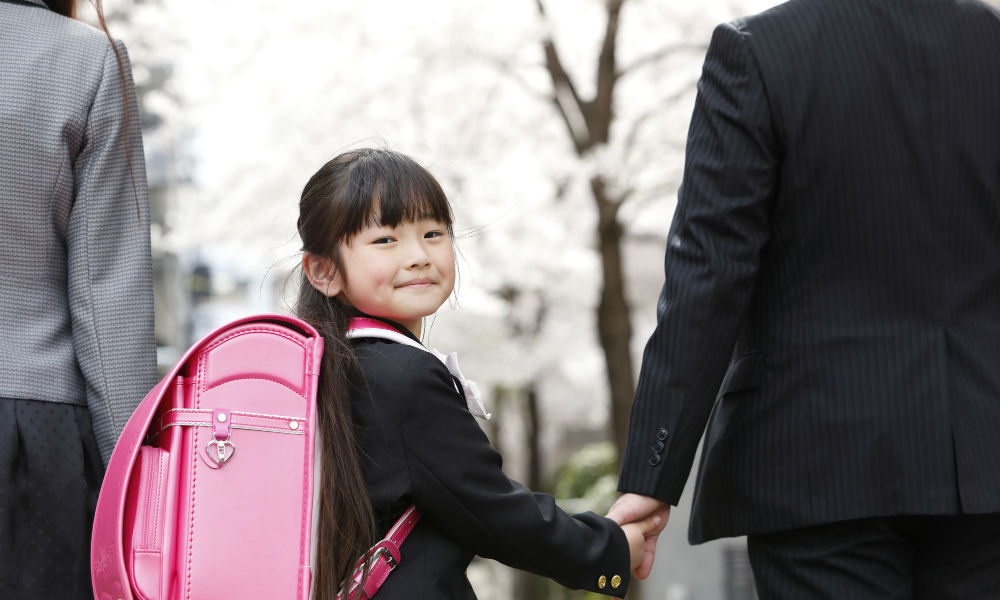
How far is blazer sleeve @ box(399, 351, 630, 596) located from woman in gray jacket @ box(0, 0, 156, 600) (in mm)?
607

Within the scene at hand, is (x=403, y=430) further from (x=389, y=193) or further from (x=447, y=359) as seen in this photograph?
(x=389, y=193)

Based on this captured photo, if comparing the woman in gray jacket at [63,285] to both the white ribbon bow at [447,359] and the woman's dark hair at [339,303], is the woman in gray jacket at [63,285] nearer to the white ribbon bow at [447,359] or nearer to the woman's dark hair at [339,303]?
the woman's dark hair at [339,303]

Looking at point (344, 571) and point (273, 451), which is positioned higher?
point (273, 451)

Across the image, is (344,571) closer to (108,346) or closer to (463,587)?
(463,587)

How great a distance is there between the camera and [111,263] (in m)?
2.27

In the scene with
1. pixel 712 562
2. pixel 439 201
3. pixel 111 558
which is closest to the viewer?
pixel 111 558

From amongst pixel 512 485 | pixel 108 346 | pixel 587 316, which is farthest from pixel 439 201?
pixel 587 316

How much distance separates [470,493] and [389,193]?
573mm

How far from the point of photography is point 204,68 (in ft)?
36.3

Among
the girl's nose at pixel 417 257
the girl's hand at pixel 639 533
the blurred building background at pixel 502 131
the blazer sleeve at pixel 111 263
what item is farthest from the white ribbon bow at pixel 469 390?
the blurred building background at pixel 502 131

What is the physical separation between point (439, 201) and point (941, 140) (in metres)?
0.91

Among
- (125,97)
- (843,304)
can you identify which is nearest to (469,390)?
(843,304)

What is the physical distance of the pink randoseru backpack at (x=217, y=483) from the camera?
1.76 metres

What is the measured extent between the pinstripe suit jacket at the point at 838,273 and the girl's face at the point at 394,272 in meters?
0.44
